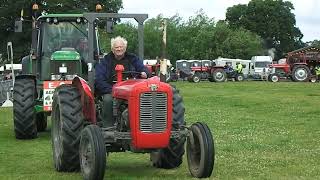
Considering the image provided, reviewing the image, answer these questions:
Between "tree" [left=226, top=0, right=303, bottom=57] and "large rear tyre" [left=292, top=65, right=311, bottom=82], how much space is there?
47.5m

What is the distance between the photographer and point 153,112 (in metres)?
7.41

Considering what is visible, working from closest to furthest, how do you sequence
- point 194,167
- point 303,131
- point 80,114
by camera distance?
point 194,167 → point 80,114 → point 303,131

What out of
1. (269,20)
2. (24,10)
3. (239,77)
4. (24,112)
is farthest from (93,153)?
(269,20)

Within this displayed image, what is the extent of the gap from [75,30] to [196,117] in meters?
4.43

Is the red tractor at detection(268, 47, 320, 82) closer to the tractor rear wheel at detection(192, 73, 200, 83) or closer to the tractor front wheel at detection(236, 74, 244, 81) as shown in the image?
the tractor front wheel at detection(236, 74, 244, 81)

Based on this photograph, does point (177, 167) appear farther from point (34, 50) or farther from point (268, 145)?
point (34, 50)

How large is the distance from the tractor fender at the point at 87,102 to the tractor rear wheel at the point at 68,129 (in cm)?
7

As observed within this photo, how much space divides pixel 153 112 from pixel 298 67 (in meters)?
38.6

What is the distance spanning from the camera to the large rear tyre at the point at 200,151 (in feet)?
24.6

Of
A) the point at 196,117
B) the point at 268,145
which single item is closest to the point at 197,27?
the point at 196,117

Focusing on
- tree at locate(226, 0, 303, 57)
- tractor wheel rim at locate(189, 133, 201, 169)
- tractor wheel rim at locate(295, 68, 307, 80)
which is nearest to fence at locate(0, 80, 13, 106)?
tractor wheel rim at locate(189, 133, 201, 169)

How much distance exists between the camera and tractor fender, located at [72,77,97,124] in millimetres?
8334

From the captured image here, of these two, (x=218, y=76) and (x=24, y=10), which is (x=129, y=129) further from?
(x=24, y=10)

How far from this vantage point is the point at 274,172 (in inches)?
320
